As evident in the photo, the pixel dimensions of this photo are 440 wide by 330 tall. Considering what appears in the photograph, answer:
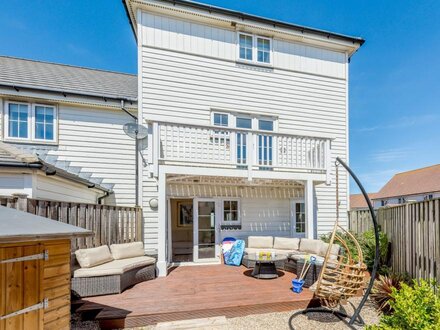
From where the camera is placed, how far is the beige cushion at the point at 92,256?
527cm

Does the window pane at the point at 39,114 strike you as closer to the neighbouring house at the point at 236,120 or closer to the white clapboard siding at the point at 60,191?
the white clapboard siding at the point at 60,191

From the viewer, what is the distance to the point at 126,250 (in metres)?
6.40

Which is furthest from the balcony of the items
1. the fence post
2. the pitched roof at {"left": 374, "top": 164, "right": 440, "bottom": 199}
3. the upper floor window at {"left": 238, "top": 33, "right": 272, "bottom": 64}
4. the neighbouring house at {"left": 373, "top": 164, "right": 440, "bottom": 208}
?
the pitched roof at {"left": 374, "top": 164, "right": 440, "bottom": 199}

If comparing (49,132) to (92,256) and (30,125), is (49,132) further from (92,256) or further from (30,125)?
(92,256)

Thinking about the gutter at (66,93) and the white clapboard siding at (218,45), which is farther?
the white clapboard siding at (218,45)

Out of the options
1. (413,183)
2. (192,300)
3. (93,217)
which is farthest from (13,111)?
(413,183)

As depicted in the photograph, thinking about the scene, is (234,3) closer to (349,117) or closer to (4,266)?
(349,117)

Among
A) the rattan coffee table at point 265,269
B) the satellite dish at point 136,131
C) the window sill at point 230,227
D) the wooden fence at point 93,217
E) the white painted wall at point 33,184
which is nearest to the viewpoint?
the wooden fence at point 93,217

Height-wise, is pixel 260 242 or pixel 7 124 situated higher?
pixel 7 124

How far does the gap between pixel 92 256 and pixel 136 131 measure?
3775 mm

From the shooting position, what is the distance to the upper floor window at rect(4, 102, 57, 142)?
24.4ft

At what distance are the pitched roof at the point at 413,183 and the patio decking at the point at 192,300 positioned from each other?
3291 cm

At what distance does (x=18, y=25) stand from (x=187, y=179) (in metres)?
8.85

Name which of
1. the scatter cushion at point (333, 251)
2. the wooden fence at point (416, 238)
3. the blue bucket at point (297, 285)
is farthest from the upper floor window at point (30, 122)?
the wooden fence at point (416, 238)
